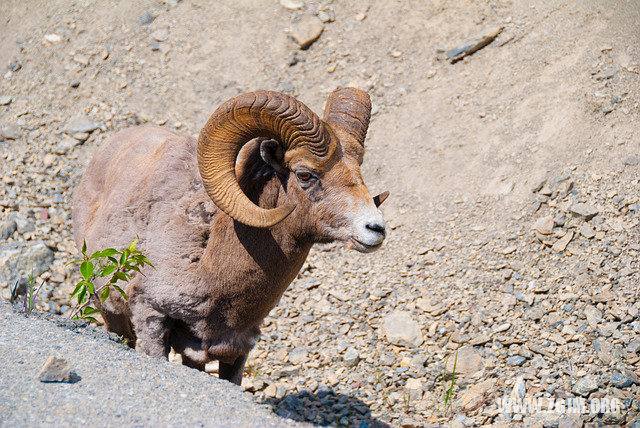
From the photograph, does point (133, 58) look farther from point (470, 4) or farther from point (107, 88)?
point (470, 4)

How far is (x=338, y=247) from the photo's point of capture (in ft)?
36.1

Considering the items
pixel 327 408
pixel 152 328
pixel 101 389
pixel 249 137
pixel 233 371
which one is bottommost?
pixel 327 408

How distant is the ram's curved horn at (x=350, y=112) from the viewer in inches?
266

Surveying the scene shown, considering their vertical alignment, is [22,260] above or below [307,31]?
above

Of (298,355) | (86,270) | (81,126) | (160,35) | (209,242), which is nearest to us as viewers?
(86,270)

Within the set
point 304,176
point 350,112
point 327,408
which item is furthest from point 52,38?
point 304,176

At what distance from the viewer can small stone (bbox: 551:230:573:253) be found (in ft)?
30.4

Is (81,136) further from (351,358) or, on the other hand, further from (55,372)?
(55,372)

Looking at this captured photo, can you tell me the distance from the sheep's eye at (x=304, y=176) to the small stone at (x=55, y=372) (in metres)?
2.44

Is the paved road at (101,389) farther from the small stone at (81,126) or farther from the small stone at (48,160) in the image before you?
the small stone at (81,126)

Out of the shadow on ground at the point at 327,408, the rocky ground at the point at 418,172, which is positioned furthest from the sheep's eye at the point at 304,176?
the rocky ground at the point at 418,172

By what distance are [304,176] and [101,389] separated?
7.85ft

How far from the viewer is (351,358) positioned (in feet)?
29.3

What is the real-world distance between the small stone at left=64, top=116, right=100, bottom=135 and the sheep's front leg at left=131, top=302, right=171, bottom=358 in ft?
23.5
